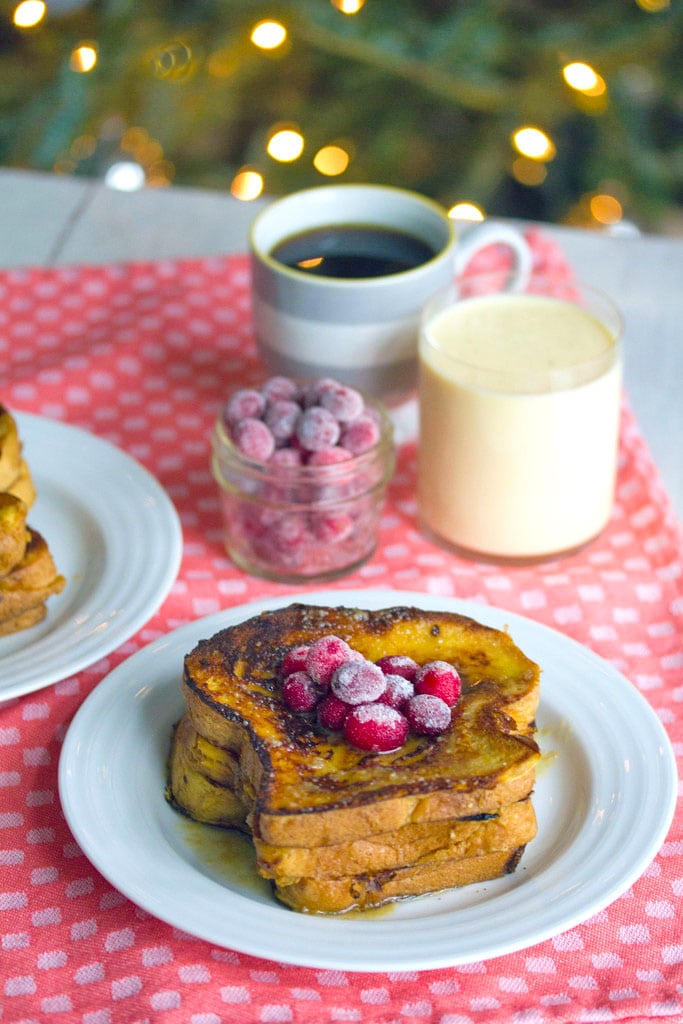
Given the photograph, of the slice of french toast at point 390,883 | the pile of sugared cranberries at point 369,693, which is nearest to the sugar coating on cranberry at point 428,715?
the pile of sugared cranberries at point 369,693

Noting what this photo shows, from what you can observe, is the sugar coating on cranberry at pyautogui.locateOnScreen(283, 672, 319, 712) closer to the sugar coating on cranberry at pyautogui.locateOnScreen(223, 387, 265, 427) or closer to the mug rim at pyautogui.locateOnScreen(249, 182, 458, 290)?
the sugar coating on cranberry at pyautogui.locateOnScreen(223, 387, 265, 427)

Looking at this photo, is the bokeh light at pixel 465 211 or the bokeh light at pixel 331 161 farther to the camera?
the bokeh light at pixel 331 161

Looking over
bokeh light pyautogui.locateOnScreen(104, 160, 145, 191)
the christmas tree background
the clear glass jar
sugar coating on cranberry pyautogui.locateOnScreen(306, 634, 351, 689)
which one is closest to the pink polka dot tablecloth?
the clear glass jar

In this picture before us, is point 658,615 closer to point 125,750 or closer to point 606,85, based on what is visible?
point 125,750

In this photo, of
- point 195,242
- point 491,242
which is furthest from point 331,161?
point 491,242

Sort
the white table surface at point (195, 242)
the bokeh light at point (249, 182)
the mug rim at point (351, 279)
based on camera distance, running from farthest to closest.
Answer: the bokeh light at point (249, 182), the white table surface at point (195, 242), the mug rim at point (351, 279)

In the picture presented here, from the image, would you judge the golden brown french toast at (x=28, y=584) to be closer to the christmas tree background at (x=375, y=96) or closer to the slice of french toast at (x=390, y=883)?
the slice of french toast at (x=390, y=883)

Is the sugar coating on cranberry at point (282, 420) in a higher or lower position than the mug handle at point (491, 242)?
lower
